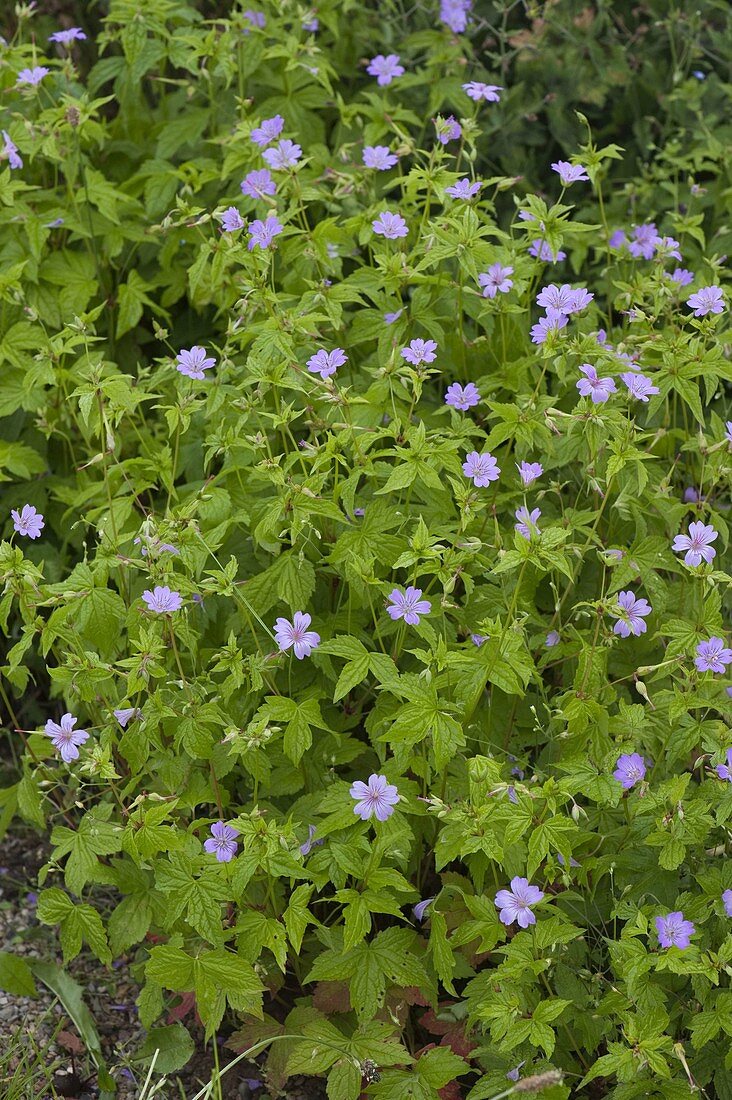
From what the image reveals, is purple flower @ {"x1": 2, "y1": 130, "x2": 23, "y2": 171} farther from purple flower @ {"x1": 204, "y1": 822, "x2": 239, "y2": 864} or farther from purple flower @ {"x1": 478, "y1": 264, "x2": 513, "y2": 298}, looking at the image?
purple flower @ {"x1": 204, "y1": 822, "x2": 239, "y2": 864}

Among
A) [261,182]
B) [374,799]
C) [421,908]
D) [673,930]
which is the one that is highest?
[261,182]

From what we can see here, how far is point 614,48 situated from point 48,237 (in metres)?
2.12

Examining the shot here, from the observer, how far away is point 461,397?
2.77 metres

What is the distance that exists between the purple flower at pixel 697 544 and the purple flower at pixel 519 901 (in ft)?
2.27

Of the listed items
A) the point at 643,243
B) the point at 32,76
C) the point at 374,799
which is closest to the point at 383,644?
the point at 374,799

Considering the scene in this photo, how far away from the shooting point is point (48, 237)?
3.41m

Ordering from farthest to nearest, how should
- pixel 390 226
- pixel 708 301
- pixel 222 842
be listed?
pixel 390 226 → pixel 708 301 → pixel 222 842

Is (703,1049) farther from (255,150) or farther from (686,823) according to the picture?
(255,150)

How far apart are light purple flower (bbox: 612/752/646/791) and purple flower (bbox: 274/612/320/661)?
2.02ft

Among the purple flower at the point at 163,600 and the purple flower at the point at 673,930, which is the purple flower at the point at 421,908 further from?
the purple flower at the point at 163,600

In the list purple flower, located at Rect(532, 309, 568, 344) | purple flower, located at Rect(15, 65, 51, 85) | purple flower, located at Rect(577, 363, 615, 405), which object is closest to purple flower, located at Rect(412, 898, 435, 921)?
purple flower, located at Rect(577, 363, 615, 405)

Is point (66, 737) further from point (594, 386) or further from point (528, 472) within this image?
point (594, 386)

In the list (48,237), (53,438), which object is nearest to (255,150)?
(48,237)

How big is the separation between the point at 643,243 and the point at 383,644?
1445 mm
